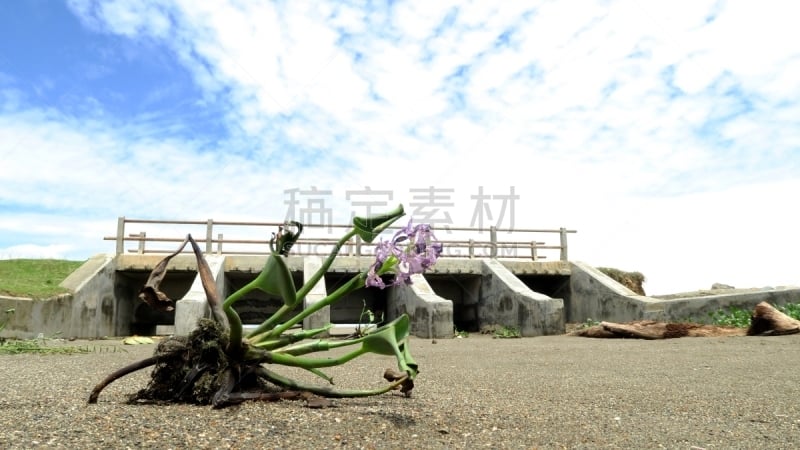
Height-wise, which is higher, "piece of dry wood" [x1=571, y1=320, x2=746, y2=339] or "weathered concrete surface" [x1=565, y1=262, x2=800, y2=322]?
"weathered concrete surface" [x1=565, y1=262, x2=800, y2=322]

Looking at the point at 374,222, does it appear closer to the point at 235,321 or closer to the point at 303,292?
the point at 303,292

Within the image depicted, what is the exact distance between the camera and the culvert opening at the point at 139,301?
13.4m

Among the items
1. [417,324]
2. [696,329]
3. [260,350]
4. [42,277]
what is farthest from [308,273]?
[260,350]

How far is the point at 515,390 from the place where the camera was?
3.42 m

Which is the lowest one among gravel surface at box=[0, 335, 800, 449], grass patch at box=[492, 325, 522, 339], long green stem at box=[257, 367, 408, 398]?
grass patch at box=[492, 325, 522, 339]

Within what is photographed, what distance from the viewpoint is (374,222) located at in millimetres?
2273

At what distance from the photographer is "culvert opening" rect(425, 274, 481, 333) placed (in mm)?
14375

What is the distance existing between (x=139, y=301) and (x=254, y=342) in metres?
12.9

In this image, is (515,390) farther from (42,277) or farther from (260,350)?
(42,277)

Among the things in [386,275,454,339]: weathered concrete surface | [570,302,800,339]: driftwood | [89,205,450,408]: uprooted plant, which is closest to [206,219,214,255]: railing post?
[386,275,454,339]: weathered concrete surface

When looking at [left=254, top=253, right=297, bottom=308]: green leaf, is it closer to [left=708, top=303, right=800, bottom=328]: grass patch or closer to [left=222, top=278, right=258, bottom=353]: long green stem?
[left=222, top=278, right=258, bottom=353]: long green stem

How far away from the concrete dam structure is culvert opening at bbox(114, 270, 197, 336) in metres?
0.02

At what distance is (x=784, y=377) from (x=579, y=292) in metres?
10.3

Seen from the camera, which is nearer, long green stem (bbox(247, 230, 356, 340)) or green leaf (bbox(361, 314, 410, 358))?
green leaf (bbox(361, 314, 410, 358))
